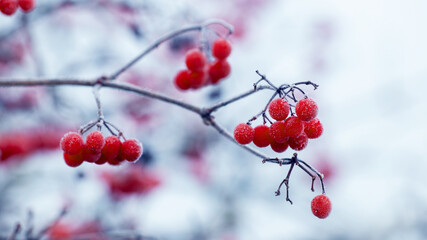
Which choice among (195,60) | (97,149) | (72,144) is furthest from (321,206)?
(195,60)

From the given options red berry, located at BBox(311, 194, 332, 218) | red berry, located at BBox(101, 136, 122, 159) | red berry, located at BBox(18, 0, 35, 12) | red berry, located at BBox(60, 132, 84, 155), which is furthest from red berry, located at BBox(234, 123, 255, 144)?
red berry, located at BBox(18, 0, 35, 12)

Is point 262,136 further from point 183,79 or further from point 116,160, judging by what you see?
point 183,79

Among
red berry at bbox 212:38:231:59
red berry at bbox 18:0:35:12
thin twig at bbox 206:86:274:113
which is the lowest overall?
thin twig at bbox 206:86:274:113

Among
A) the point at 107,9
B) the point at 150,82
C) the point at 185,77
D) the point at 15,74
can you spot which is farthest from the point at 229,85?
the point at 185,77

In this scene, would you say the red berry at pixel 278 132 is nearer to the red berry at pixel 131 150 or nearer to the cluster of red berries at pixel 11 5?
the red berry at pixel 131 150

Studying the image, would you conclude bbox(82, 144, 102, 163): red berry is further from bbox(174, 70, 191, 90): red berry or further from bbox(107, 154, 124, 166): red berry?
bbox(174, 70, 191, 90): red berry

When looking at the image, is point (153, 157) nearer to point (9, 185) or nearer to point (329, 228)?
point (9, 185)

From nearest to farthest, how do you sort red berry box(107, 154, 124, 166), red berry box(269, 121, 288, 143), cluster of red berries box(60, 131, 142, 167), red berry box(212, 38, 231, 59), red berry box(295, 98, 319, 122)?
1. red berry box(295, 98, 319, 122)
2. red berry box(269, 121, 288, 143)
3. cluster of red berries box(60, 131, 142, 167)
4. red berry box(107, 154, 124, 166)
5. red berry box(212, 38, 231, 59)
